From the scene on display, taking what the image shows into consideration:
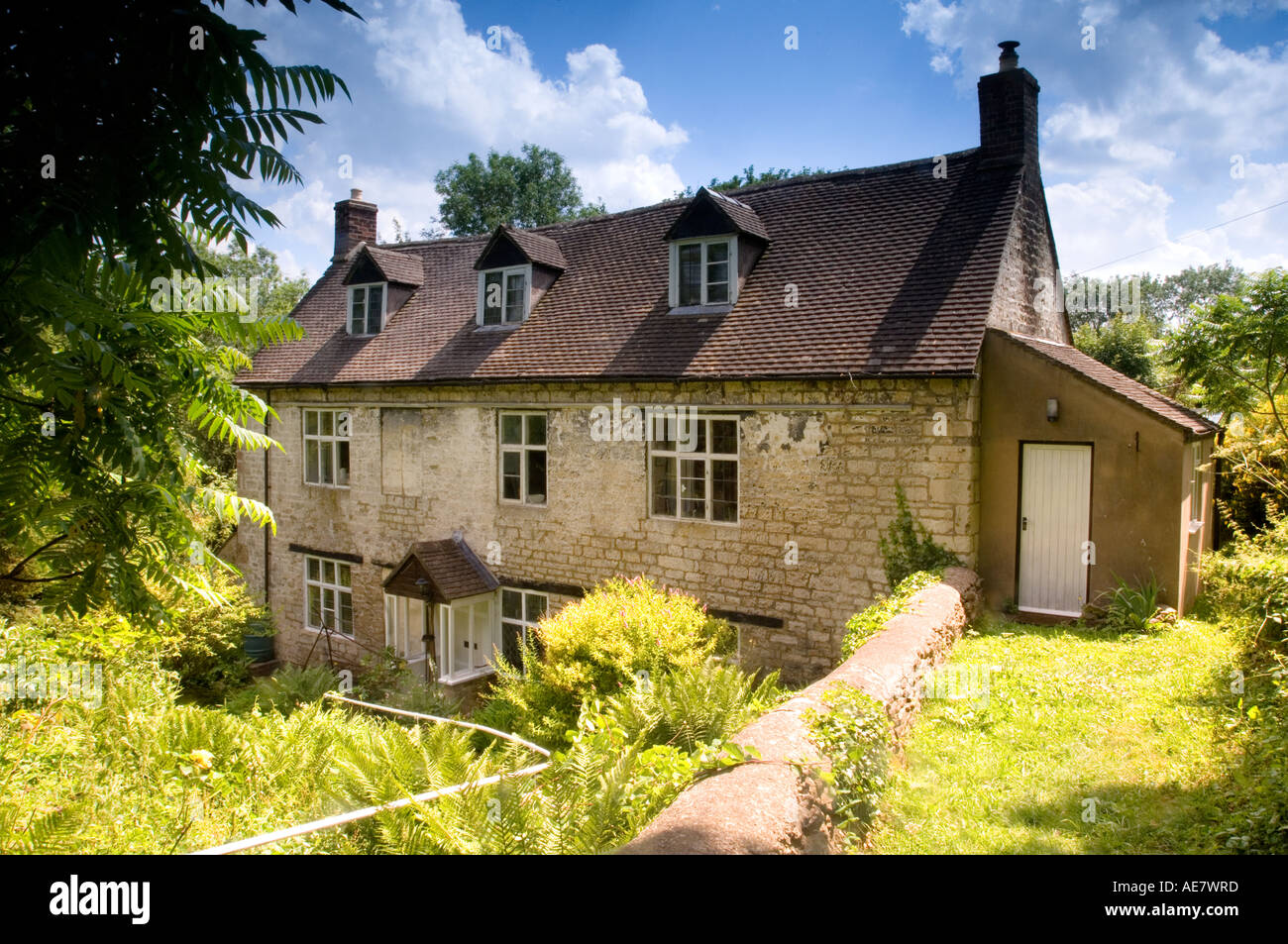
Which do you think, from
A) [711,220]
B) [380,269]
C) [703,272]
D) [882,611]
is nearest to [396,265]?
[380,269]

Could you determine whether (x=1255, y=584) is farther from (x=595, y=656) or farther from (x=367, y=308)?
(x=367, y=308)

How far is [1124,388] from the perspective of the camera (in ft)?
36.2

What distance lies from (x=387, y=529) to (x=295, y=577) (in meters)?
3.61

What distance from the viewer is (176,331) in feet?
16.4

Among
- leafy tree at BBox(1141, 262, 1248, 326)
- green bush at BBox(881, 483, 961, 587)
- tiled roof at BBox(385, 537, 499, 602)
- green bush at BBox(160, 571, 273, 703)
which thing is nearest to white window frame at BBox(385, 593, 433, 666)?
tiled roof at BBox(385, 537, 499, 602)

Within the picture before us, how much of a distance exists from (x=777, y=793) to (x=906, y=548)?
24.1ft

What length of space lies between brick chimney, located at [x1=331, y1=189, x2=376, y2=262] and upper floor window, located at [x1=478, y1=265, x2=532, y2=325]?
24.0 ft

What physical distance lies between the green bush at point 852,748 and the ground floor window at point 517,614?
31.0 feet

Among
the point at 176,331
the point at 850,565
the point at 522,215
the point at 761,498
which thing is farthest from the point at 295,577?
the point at 522,215

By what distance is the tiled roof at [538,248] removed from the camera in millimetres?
16172

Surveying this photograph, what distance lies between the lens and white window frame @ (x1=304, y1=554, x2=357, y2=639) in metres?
17.8

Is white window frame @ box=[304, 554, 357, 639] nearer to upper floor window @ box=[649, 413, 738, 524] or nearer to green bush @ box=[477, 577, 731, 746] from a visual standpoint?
upper floor window @ box=[649, 413, 738, 524]

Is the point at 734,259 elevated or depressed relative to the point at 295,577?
elevated
